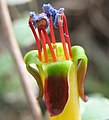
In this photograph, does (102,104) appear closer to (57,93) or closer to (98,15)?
(57,93)

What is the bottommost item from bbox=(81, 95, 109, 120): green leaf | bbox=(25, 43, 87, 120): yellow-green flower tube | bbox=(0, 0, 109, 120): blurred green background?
bbox=(0, 0, 109, 120): blurred green background

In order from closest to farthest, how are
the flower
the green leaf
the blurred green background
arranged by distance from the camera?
the flower < the green leaf < the blurred green background

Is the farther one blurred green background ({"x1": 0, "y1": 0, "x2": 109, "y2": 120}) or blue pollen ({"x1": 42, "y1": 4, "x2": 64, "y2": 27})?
blurred green background ({"x1": 0, "y1": 0, "x2": 109, "y2": 120})

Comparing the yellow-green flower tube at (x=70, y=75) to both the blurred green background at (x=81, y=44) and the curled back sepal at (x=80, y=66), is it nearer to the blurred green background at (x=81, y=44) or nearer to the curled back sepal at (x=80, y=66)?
the curled back sepal at (x=80, y=66)

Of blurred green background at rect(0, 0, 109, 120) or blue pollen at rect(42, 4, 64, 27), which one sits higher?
blue pollen at rect(42, 4, 64, 27)

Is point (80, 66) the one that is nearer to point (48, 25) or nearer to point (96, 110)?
point (48, 25)

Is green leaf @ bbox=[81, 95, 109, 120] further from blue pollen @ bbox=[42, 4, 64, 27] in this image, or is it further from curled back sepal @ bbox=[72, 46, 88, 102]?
blue pollen @ bbox=[42, 4, 64, 27]

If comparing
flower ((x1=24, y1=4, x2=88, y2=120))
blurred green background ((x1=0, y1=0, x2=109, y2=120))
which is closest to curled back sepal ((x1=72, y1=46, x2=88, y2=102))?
flower ((x1=24, y1=4, x2=88, y2=120))

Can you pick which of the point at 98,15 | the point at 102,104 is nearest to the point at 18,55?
the point at 102,104
